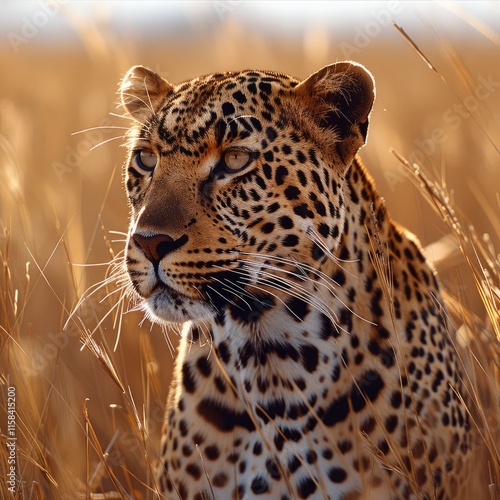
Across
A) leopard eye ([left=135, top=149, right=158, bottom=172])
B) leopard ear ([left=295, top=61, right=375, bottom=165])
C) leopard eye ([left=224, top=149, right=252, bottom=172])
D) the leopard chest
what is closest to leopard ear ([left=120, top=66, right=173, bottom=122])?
leopard eye ([left=135, top=149, right=158, bottom=172])

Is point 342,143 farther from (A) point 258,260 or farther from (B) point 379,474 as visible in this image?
(B) point 379,474

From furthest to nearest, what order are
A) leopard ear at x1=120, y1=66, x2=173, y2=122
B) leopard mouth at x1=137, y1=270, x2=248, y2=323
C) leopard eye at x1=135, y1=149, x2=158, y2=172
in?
leopard ear at x1=120, y1=66, x2=173, y2=122, leopard eye at x1=135, y1=149, x2=158, y2=172, leopard mouth at x1=137, y1=270, x2=248, y2=323

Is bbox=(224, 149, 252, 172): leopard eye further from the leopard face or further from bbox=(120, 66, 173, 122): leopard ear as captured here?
bbox=(120, 66, 173, 122): leopard ear

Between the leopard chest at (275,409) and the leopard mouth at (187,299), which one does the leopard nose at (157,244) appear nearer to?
the leopard mouth at (187,299)

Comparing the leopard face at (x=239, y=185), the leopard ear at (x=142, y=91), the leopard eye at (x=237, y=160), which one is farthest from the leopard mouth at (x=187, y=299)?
the leopard ear at (x=142, y=91)

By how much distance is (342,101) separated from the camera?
10.3 feet

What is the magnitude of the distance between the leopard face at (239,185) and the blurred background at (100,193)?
24cm

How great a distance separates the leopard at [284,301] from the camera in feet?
9.39

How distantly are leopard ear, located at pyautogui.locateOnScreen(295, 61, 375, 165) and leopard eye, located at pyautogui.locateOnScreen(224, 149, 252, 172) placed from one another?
13.2 inches

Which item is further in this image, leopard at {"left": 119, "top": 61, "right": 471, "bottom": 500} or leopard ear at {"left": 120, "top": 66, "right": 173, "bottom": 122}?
leopard ear at {"left": 120, "top": 66, "right": 173, "bottom": 122}

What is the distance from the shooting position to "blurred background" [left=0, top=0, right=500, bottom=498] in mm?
2787

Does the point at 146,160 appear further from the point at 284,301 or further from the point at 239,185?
the point at 284,301

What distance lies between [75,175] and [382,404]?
3.98m

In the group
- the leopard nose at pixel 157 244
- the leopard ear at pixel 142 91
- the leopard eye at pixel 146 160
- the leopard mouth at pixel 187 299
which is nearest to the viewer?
the leopard nose at pixel 157 244
